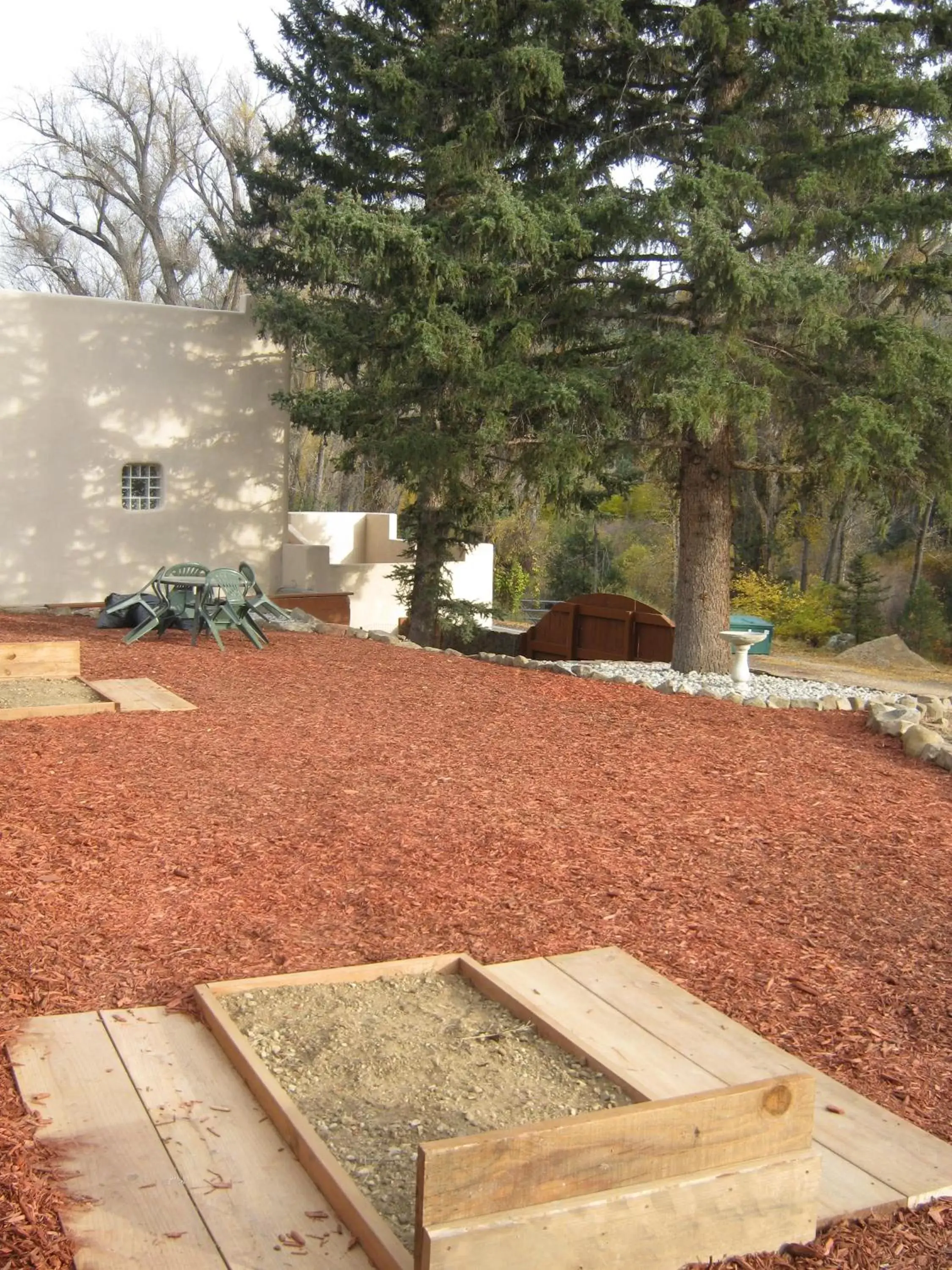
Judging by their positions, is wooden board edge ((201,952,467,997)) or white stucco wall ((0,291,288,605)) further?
white stucco wall ((0,291,288,605))

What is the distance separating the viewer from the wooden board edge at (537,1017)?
118 inches

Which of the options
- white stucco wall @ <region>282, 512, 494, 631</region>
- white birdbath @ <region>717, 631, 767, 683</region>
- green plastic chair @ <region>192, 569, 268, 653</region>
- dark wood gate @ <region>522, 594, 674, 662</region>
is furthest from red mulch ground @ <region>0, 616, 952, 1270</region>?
dark wood gate @ <region>522, 594, 674, 662</region>

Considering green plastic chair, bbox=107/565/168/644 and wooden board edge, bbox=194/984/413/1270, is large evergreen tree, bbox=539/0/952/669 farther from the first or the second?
wooden board edge, bbox=194/984/413/1270

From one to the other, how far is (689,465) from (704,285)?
243cm

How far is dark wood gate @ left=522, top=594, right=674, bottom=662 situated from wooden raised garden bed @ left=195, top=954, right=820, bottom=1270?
51.0 feet

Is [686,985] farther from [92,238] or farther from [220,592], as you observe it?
[92,238]

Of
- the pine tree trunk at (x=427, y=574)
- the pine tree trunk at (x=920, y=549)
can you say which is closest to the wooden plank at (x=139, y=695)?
the pine tree trunk at (x=427, y=574)

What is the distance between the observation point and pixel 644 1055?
321 centimetres

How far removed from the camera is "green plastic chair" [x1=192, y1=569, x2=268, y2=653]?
10.8 metres

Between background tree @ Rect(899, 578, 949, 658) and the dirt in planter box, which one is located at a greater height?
the dirt in planter box

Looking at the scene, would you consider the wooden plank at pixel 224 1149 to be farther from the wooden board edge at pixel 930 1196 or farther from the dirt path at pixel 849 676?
the dirt path at pixel 849 676

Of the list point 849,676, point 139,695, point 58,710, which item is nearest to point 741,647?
Answer: point 139,695

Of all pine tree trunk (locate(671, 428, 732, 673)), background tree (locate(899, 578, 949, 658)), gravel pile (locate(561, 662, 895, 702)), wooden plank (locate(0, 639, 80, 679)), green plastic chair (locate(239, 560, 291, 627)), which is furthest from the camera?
background tree (locate(899, 578, 949, 658))

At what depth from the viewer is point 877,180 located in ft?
38.4
